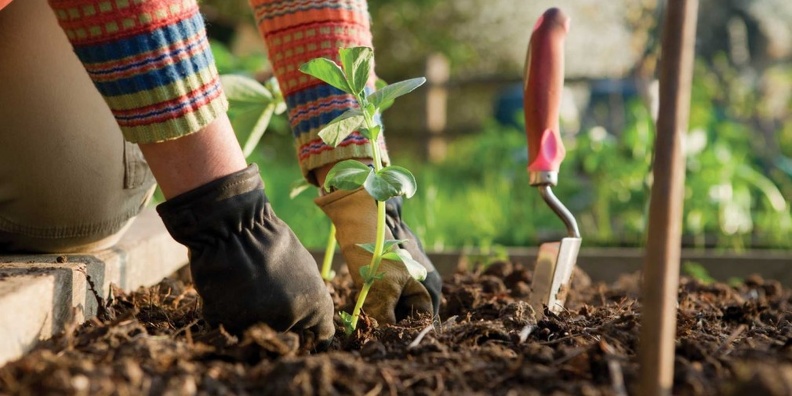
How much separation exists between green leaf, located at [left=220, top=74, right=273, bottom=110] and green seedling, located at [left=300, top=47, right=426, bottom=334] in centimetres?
46

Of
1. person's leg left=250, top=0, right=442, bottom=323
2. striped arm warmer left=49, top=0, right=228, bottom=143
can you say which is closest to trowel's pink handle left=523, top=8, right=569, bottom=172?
person's leg left=250, top=0, right=442, bottom=323

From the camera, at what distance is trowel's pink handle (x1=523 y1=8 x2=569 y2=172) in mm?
1369

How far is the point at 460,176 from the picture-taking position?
5.25 meters

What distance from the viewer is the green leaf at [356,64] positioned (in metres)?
1.14

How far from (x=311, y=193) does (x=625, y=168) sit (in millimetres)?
1413

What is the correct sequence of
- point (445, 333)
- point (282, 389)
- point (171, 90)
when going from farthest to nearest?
point (445, 333) → point (171, 90) → point (282, 389)

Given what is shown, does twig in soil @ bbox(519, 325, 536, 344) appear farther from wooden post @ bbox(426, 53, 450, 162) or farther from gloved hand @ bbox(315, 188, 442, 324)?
wooden post @ bbox(426, 53, 450, 162)

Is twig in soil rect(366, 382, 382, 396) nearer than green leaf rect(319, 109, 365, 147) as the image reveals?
Yes

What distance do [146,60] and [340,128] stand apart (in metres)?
0.27

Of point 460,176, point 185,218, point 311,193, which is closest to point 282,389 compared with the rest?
point 185,218

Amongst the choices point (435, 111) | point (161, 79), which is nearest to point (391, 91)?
point (161, 79)

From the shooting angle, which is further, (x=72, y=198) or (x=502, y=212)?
(x=502, y=212)

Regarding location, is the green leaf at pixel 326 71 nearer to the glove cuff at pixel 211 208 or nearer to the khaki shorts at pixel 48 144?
the glove cuff at pixel 211 208

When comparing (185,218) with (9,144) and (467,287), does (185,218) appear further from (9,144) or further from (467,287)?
(467,287)
